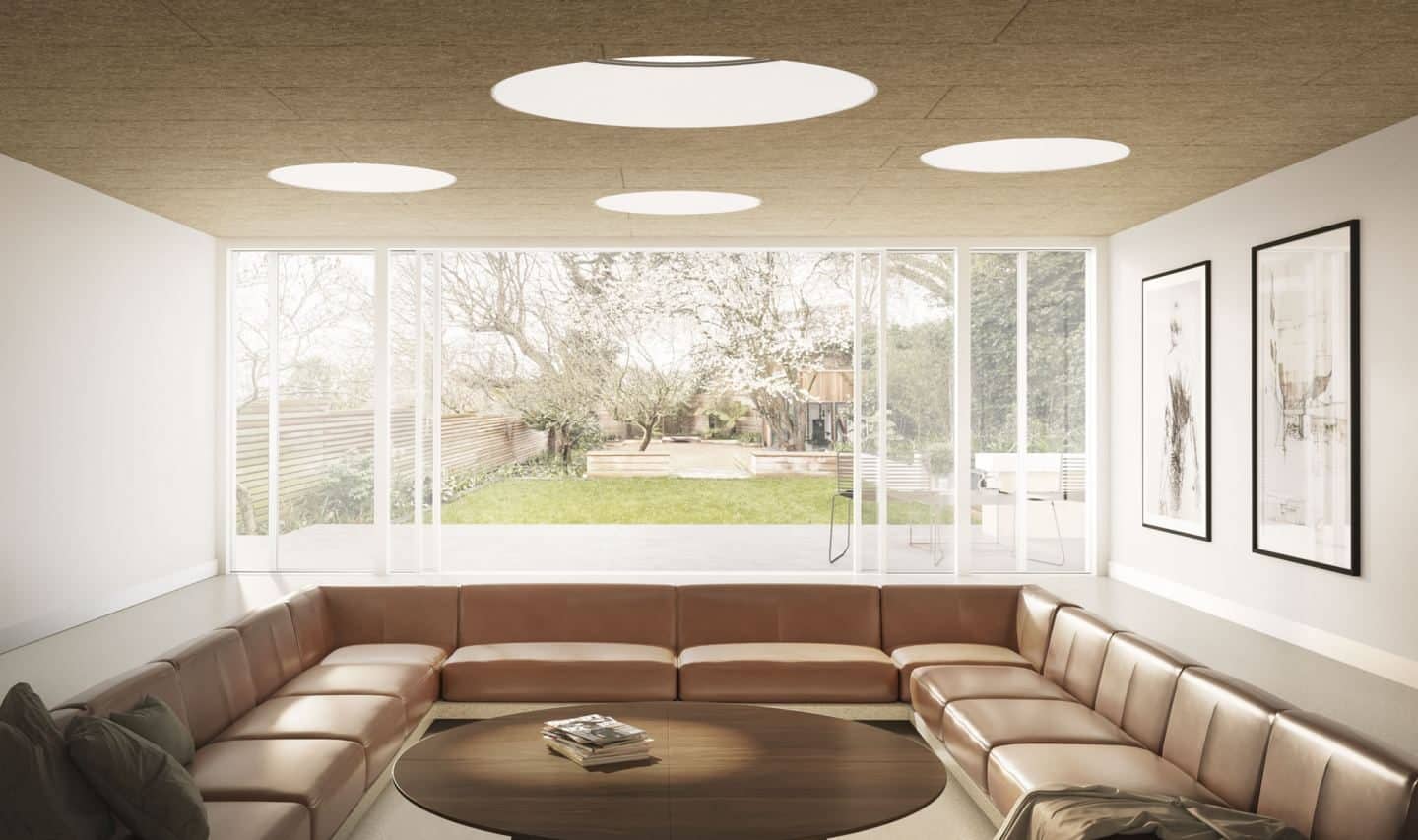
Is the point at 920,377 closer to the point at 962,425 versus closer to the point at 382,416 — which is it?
the point at 962,425

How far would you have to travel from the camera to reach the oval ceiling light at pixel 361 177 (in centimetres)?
646

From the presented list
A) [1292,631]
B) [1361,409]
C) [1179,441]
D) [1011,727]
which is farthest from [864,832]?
[1179,441]

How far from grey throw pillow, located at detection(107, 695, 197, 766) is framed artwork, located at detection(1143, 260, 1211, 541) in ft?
20.4

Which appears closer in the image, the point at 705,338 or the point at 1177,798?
the point at 1177,798

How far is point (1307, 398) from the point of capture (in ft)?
20.3

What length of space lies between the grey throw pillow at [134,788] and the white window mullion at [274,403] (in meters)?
6.72

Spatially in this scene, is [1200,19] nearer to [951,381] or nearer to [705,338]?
[951,381]

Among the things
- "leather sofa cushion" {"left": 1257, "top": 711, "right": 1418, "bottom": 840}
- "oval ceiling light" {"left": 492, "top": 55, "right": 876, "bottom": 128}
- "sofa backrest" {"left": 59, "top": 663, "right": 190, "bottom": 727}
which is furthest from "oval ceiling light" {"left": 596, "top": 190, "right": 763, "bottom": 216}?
"leather sofa cushion" {"left": 1257, "top": 711, "right": 1418, "bottom": 840}

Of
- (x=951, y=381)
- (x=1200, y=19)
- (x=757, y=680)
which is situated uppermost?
(x=1200, y=19)

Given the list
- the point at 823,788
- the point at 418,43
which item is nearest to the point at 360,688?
the point at 823,788

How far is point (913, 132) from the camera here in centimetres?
549

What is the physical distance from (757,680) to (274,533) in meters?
5.80

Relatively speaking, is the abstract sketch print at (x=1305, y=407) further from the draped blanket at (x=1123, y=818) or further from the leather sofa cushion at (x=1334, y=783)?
the draped blanket at (x=1123, y=818)

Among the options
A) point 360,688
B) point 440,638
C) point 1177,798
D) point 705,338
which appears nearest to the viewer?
point 1177,798
